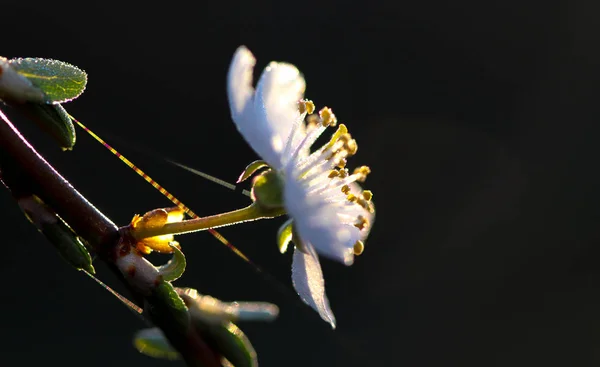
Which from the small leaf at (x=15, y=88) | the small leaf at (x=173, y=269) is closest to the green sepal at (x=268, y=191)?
the small leaf at (x=173, y=269)

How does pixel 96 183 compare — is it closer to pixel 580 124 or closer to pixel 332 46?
pixel 332 46

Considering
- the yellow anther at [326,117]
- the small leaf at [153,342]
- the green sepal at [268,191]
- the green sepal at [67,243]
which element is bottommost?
the small leaf at [153,342]

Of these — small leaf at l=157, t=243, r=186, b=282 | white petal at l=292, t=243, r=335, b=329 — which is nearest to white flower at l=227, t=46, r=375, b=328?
white petal at l=292, t=243, r=335, b=329

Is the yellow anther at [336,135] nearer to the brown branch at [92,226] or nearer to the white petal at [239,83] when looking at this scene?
the white petal at [239,83]

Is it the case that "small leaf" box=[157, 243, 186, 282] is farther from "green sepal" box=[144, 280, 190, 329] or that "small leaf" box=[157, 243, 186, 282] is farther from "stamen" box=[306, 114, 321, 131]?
"stamen" box=[306, 114, 321, 131]

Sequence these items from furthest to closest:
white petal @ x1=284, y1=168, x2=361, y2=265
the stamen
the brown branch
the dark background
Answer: the dark background → the stamen → white petal @ x1=284, y1=168, x2=361, y2=265 → the brown branch

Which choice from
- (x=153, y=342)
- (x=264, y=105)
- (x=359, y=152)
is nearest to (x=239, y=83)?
(x=264, y=105)

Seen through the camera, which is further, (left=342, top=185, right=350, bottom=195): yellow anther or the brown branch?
(left=342, top=185, right=350, bottom=195): yellow anther
